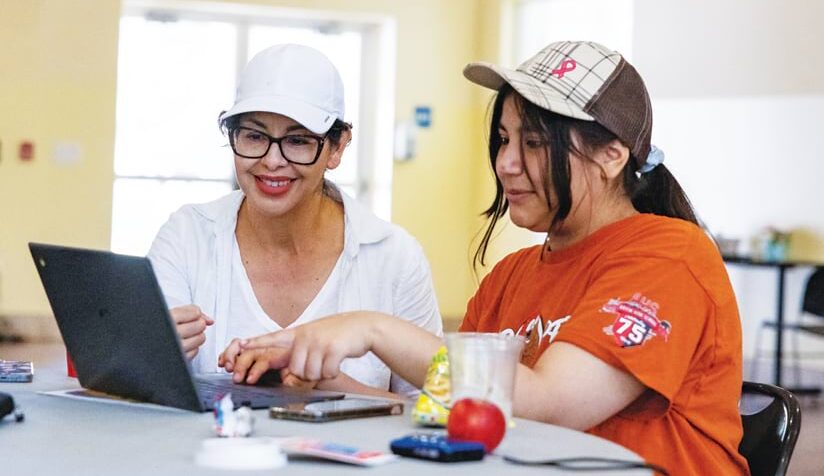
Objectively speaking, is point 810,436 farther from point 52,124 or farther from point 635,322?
point 52,124

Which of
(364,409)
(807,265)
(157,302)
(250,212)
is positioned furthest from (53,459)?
(807,265)

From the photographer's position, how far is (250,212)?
2.45 metres

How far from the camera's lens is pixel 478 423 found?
1280 mm

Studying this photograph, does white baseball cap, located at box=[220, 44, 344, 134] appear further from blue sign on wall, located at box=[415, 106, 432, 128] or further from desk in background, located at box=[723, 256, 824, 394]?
blue sign on wall, located at box=[415, 106, 432, 128]

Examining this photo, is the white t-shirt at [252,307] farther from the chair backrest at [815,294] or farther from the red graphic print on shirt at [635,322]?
the chair backrest at [815,294]

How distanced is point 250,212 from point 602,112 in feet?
2.95

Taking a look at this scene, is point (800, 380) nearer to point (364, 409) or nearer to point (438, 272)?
point (438, 272)

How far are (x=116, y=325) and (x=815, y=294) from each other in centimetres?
579

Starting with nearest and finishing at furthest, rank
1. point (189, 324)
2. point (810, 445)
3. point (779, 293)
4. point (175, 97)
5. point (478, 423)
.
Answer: point (478, 423), point (189, 324), point (810, 445), point (779, 293), point (175, 97)

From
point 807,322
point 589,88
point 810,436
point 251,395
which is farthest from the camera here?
point 807,322

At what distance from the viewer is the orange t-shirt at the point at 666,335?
158 cm

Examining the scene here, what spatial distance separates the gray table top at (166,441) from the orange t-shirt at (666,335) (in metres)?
0.17

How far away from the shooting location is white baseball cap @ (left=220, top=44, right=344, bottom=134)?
2.26 meters

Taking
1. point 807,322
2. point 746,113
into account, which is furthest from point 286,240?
point 807,322
